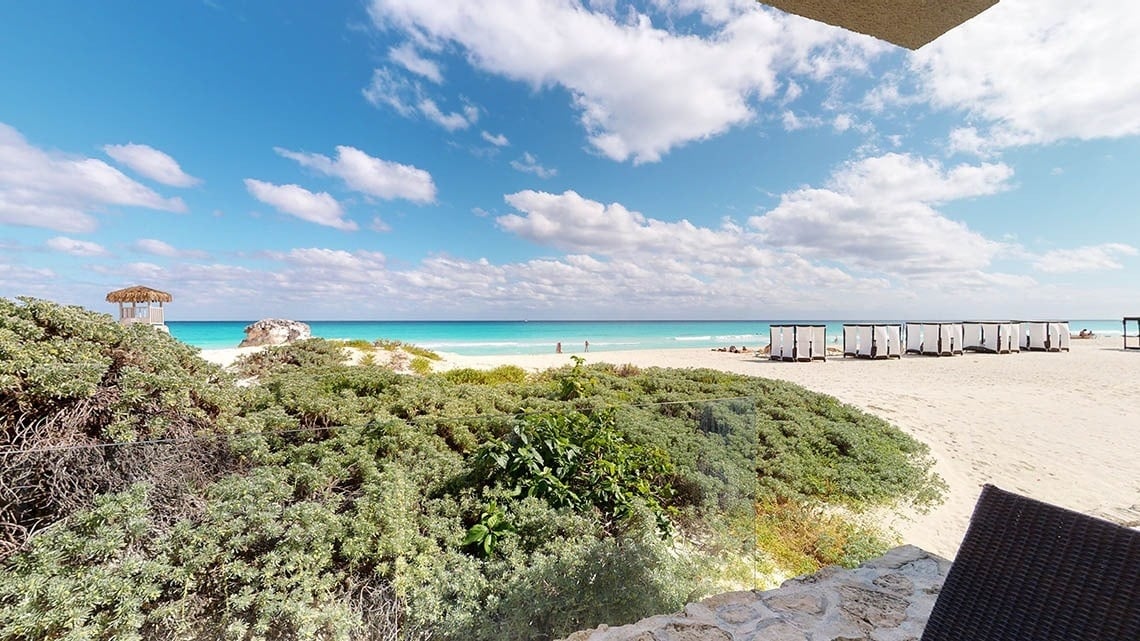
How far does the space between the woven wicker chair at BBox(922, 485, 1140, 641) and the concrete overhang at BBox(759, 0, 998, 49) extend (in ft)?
4.99

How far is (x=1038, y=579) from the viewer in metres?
1.20

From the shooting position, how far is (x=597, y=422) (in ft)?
8.77

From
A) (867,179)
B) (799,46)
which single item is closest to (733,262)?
(867,179)

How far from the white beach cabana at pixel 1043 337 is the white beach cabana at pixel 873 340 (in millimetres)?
6083

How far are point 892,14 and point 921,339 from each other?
657 inches

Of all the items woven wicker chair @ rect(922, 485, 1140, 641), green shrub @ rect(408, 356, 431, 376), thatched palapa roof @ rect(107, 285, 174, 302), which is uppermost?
thatched palapa roof @ rect(107, 285, 174, 302)

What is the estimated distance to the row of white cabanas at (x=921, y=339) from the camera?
13.0 m

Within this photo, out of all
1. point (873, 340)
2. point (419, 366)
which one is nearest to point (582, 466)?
point (419, 366)

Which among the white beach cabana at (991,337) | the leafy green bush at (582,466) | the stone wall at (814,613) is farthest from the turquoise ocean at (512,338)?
the stone wall at (814,613)

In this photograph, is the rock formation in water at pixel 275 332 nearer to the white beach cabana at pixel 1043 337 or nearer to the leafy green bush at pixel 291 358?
the leafy green bush at pixel 291 358

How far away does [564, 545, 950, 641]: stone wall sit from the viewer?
189 cm

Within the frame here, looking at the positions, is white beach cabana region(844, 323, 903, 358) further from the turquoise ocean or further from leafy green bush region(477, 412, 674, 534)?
leafy green bush region(477, 412, 674, 534)

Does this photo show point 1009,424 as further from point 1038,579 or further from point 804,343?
point 804,343

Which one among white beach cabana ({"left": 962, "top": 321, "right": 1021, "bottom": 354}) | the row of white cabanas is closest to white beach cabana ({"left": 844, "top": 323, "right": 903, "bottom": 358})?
the row of white cabanas
